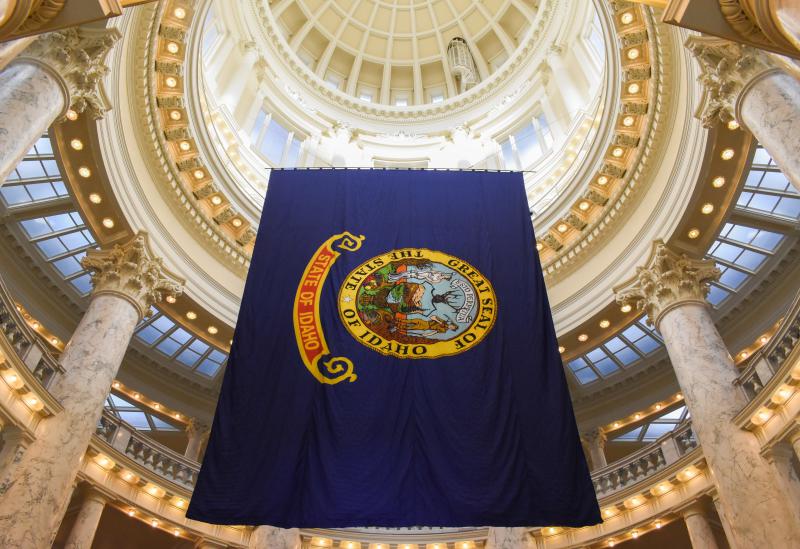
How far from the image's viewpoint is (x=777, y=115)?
9328mm

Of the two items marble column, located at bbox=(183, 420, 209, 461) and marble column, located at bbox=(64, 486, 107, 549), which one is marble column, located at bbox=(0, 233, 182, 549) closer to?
marble column, located at bbox=(64, 486, 107, 549)

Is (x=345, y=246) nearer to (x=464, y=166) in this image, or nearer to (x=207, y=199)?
(x=207, y=199)

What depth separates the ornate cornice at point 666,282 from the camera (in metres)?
Result: 14.0

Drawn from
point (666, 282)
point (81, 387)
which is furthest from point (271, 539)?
point (666, 282)

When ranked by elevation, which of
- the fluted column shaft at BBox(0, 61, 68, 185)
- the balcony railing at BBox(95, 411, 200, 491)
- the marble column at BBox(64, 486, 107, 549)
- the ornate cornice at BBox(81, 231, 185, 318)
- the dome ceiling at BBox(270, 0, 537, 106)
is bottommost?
the marble column at BBox(64, 486, 107, 549)

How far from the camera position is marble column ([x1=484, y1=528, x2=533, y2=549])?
1477cm

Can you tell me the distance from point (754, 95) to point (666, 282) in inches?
217

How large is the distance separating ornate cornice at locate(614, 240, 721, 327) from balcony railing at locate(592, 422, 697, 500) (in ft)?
9.53

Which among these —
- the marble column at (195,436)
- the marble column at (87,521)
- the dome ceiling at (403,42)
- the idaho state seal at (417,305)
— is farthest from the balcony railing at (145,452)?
the dome ceiling at (403,42)

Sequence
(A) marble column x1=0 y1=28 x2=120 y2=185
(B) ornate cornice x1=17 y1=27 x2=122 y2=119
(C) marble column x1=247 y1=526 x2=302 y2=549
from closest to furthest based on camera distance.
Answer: (A) marble column x1=0 y1=28 x2=120 y2=185
(B) ornate cornice x1=17 y1=27 x2=122 y2=119
(C) marble column x1=247 y1=526 x2=302 y2=549

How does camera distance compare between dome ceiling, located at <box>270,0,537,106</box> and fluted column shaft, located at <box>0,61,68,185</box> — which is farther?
dome ceiling, located at <box>270,0,537,106</box>

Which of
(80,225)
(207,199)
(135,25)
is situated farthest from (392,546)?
(135,25)

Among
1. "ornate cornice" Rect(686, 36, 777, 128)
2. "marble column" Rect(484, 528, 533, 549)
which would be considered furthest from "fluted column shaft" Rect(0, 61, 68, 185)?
"marble column" Rect(484, 528, 533, 549)

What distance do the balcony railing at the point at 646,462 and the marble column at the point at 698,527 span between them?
3.46 ft
